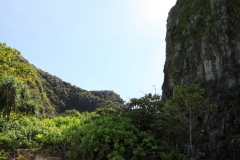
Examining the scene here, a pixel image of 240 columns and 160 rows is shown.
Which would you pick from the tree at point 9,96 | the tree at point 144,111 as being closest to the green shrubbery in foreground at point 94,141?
the tree at point 9,96

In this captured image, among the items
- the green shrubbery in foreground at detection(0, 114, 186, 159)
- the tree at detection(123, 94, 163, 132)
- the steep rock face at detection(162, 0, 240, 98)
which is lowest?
the green shrubbery in foreground at detection(0, 114, 186, 159)

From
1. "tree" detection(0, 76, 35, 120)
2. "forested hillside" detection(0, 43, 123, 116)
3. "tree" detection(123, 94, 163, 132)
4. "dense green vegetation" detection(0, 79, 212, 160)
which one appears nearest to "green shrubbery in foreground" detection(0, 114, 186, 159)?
"dense green vegetation" detection(0, 79, 212, 160)

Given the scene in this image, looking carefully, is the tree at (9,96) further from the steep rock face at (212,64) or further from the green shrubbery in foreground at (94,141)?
the steep rock face at (212,64)

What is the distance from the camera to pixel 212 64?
Result: 2131cm

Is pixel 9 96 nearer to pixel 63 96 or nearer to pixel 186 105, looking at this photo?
pixel 186 105

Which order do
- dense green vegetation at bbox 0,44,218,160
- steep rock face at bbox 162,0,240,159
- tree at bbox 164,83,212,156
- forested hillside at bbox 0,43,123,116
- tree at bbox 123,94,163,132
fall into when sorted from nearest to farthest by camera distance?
dense green vegetation at bbox 0,44,218,160
tree at bbox 164,83,212,156
tree at bbox 123,94,163,132
steep rock face at bbox 162,0,240,159
forested hillside at bbox 0,43,123,116

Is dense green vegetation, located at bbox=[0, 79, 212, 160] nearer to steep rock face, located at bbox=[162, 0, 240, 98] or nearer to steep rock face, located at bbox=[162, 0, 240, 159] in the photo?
steep rock face, located at bbox=[162, 0, 240, 159]

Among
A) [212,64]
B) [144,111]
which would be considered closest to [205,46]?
[212,64]

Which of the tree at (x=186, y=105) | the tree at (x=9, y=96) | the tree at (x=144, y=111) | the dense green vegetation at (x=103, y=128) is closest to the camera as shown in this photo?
the dense green vegetation at (x=103, y=128)

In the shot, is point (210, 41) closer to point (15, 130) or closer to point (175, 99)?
point (175, 99)

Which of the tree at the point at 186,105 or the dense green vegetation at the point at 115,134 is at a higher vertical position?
the tree at the point at 186,105

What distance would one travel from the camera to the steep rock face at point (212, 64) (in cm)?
1759

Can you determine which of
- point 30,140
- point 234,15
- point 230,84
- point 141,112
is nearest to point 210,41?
point 234,15

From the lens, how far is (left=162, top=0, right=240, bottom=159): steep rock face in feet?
57.7
